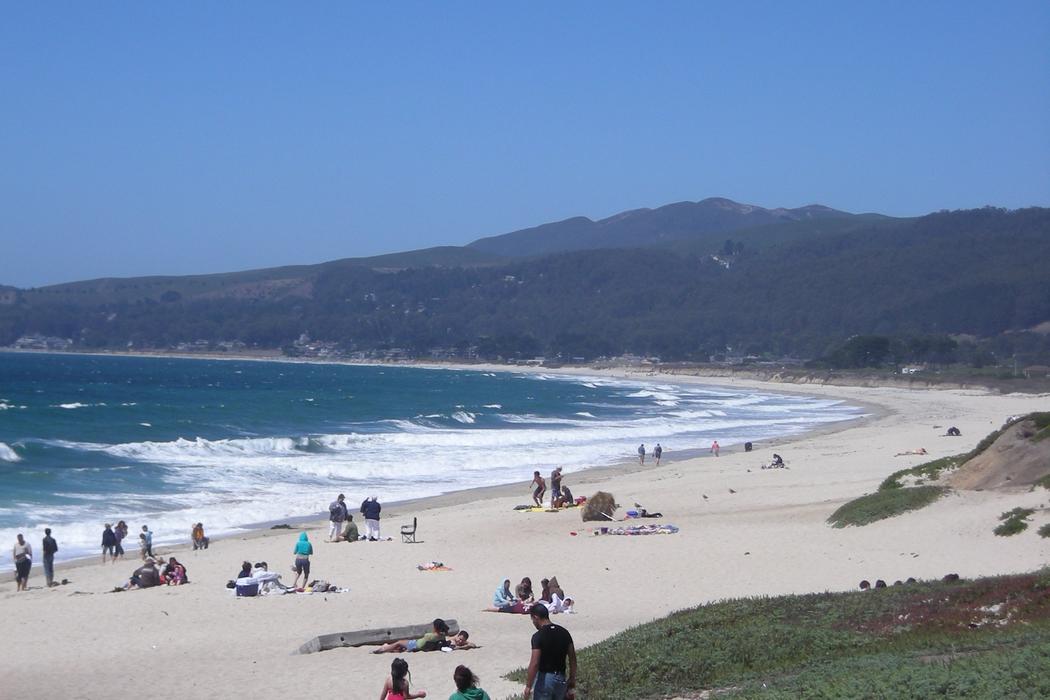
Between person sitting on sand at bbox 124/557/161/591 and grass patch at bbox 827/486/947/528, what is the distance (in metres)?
9.90

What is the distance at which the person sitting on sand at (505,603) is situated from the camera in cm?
1348

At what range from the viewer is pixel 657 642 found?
30.6 feet

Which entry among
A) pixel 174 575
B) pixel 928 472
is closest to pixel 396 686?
pixel 174 575

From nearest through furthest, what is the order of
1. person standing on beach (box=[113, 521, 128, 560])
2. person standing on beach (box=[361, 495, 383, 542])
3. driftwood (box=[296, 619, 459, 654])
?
1. driftwood (box=[296, 619, 459, 654])
2. person standing on beach (box=[113, 521, 128, 560])
3. person standing on beach (box=[361, 495, 383, 542])

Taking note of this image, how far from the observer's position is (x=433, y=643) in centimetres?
1124

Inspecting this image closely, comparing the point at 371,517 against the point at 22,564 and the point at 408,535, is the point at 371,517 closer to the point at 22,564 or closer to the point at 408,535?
the point at 408,535

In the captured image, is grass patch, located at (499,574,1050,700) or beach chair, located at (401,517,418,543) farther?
beach chair, located at (401,517,418,543)

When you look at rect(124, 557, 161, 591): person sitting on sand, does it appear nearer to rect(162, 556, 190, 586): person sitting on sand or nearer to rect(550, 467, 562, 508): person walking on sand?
rect(162, 556, 190, 586): person sitting on sand

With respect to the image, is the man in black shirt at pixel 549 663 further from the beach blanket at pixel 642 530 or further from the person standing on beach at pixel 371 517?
the person standing on beach at pixel 371 517

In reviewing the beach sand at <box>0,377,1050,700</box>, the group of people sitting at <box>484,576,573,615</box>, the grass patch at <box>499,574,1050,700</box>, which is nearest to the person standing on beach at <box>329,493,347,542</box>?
the beach sand at <box>0,377,1050,700</box>

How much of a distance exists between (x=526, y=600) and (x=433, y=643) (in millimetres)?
2537

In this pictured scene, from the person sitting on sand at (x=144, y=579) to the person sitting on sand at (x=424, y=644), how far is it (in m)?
5.79

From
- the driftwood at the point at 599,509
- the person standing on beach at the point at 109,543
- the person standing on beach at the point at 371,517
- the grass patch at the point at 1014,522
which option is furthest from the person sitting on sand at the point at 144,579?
the grass patch at the point at 1014,522

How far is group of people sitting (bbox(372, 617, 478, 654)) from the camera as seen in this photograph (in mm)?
11234
